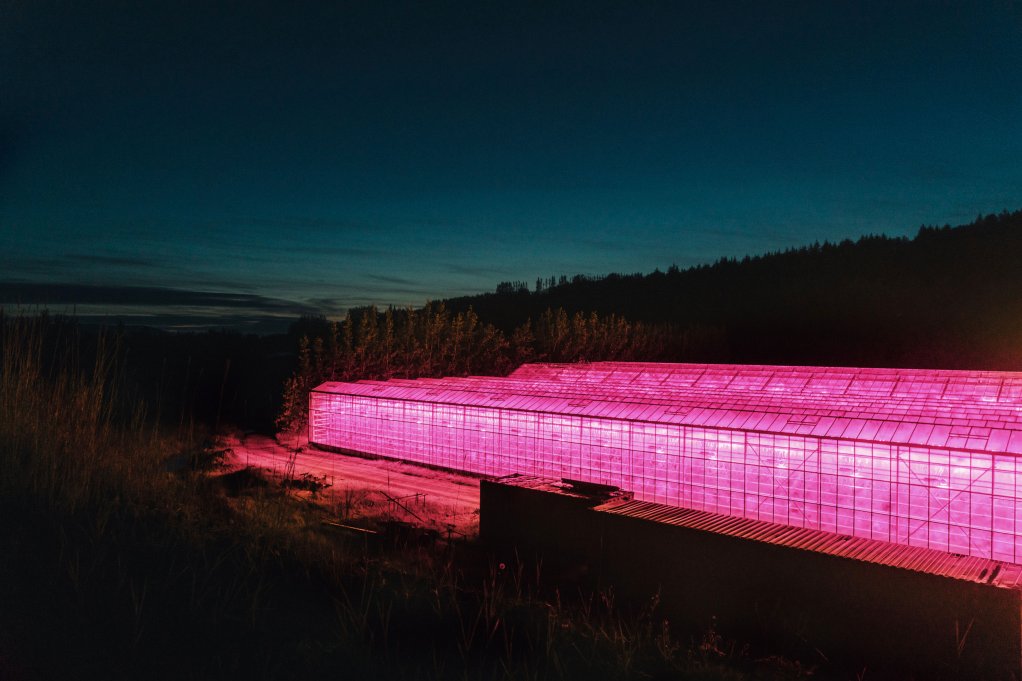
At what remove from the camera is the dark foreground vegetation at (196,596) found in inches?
98.4

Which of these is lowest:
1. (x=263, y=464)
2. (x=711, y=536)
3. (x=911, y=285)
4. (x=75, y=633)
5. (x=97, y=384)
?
(x=263, y=464)

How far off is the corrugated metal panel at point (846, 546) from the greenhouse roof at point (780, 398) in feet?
8.05

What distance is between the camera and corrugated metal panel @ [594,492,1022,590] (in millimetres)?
5203

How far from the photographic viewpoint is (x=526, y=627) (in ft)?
10.5

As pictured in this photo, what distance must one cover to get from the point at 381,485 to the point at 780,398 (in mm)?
7132

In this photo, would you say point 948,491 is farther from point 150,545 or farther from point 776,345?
point 776,345

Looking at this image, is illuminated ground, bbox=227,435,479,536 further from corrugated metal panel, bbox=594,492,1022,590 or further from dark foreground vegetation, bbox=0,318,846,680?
dark foreground vegetation, bbox=0,318,846,680

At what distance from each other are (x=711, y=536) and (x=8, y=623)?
5133 mm

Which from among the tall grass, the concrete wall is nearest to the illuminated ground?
the concrete wall

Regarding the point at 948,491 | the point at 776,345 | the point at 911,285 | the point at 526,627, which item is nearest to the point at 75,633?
the point at 526,627

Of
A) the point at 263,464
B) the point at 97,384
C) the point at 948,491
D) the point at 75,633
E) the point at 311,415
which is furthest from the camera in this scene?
the point at 311,415

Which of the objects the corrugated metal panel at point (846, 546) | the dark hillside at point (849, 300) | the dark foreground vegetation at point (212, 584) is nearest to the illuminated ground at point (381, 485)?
the dark foreground vegetation at point (212, 584)

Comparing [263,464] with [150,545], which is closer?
[150,545]

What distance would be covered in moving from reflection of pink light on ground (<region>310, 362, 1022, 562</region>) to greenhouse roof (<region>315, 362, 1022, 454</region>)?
0.03 meters
